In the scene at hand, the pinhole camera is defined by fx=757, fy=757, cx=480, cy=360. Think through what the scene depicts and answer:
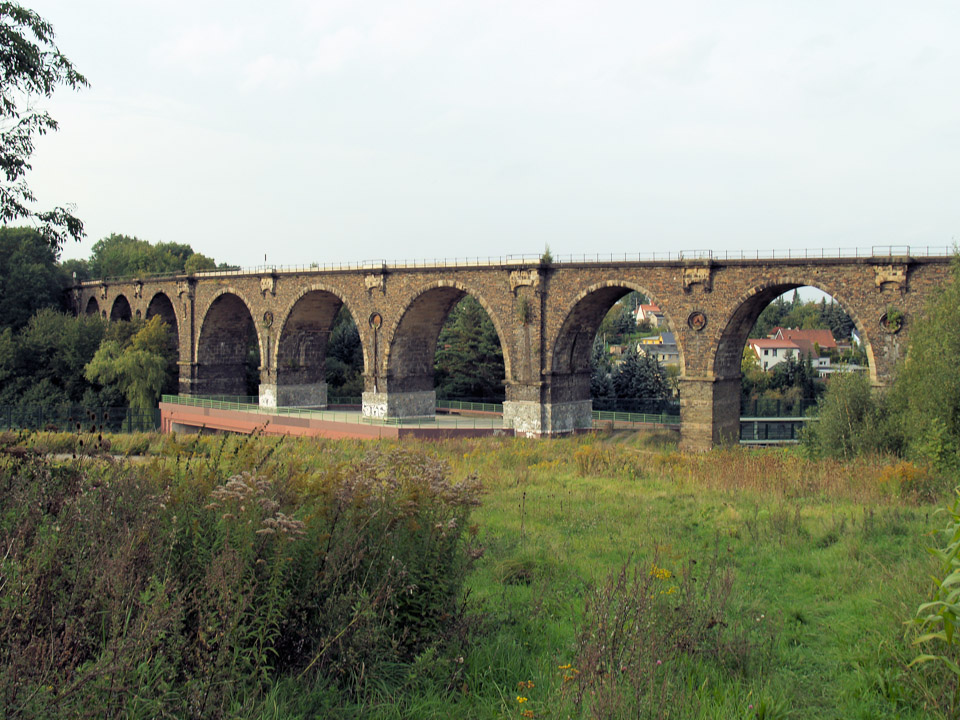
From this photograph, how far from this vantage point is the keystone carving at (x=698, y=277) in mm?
27500

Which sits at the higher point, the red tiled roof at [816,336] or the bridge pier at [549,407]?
the red tiled roof at [816,336]

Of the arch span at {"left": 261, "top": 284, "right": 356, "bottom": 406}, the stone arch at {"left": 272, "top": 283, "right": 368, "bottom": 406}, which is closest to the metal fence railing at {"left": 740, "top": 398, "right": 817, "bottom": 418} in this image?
the stone arch at {"left": 272, "top": 283, "right": 368, "bottom": 406}

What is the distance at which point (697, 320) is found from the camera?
1098 inches

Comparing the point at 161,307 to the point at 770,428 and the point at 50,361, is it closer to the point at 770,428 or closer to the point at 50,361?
the point at 50,361

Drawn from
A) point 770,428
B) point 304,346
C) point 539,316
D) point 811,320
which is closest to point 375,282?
point 304,346

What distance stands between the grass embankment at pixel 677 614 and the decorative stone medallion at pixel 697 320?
1748cm

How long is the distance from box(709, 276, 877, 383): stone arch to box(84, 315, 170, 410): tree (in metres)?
33.0

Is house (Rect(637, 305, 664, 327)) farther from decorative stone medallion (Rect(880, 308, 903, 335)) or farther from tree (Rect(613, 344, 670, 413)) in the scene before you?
decorative stone medallion (Rect(880, 308, 903, 335))

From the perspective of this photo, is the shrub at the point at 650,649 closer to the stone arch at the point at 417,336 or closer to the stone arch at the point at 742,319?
the stone arch at the point at 742,319

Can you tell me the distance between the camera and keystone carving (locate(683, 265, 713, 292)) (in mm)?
27500

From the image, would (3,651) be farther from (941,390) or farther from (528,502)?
(941,390)

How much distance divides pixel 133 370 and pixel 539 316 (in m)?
26.7

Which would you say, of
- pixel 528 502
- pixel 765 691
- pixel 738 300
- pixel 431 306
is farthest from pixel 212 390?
pixel 765 691

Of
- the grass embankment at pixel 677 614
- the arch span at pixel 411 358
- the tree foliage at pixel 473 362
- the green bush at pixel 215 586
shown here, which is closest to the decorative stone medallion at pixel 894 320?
the grass embankment at pixel 677 614
